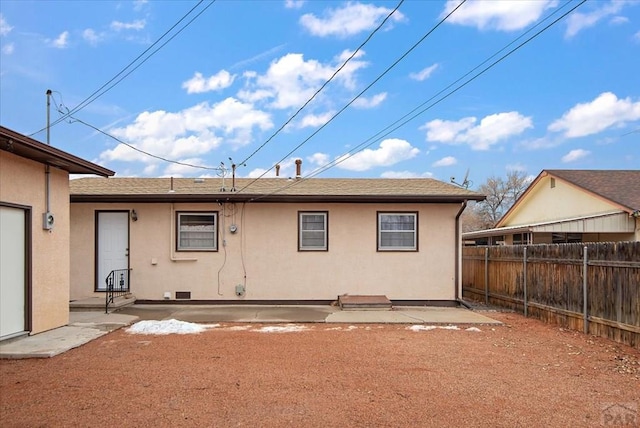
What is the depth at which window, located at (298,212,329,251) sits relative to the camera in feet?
40.6

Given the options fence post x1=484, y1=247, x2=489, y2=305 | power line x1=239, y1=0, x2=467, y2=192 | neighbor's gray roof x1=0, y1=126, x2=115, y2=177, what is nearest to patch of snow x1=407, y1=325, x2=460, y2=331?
fence post x1=484, y1=247, x2=489, y2=305

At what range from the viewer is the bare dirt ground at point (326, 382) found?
443cm

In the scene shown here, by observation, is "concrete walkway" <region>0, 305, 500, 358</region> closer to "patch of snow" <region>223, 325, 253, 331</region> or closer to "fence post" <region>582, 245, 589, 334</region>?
"patch of snow" <region>223, 325, 253, 331</region>

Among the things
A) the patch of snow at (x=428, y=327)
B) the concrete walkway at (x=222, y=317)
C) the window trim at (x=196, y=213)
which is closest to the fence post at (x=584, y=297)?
the concrete walkway at (x=222, y=317)

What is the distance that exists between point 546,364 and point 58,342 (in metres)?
7.14

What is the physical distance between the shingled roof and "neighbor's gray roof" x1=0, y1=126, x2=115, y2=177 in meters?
16.8

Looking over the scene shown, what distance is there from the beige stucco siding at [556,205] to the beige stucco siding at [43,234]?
17.5m

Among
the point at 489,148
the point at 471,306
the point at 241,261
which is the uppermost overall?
the point at 489,148

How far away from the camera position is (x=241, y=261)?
1231cm

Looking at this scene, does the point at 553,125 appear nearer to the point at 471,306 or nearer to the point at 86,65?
the point at 471,306

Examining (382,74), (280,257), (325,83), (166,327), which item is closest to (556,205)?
(280,257)

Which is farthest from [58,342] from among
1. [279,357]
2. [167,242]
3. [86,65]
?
[86,65]

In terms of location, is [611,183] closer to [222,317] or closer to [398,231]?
[398,231]

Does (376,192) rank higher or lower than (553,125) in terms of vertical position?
lower
